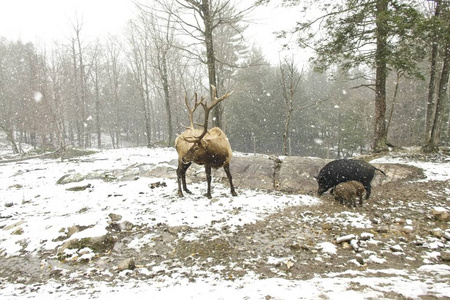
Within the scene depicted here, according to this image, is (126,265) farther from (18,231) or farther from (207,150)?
(207,150)

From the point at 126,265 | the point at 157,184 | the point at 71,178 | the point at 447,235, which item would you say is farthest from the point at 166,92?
the point at 447,235

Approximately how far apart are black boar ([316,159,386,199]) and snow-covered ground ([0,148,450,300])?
64cm

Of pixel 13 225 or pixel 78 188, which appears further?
pixel 78 188

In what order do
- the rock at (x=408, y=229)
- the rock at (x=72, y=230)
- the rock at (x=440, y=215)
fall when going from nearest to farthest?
the rock at (x=408, y=229) < the rock at (x=72, y=230) < the rock at (x=440, y=215)

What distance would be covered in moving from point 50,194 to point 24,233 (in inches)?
122

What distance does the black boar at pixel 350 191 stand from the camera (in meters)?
5.53

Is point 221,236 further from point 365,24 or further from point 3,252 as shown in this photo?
point 365,24

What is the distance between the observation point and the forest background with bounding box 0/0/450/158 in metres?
9.28

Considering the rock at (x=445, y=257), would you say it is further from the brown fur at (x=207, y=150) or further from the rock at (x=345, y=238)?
the brown fur at (x=207, y=150)

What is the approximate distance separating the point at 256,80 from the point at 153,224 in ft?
93.7

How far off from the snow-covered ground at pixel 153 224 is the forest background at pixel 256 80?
4615 mm

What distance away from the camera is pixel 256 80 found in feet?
101

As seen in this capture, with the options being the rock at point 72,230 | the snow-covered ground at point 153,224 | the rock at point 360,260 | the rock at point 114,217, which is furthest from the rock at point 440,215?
the rock at point 72,230

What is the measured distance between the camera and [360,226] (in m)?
4.50
